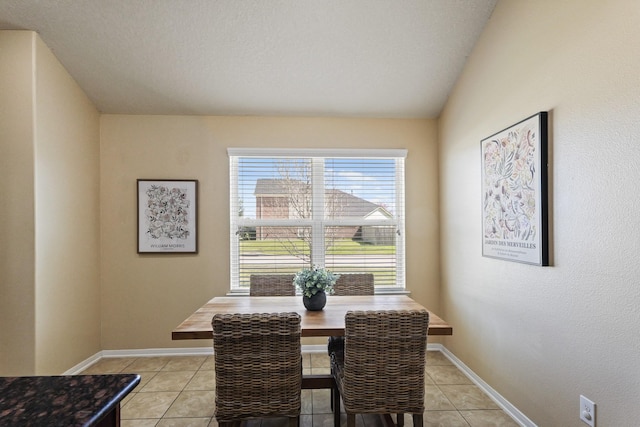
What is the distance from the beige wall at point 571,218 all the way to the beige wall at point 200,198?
883 millimetres

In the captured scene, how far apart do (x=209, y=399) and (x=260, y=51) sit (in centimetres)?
282

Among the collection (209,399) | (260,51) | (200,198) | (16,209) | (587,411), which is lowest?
(209,399)

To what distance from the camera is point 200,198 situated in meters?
3.52

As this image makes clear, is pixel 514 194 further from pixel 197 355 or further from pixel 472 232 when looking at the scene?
pixel 197 355

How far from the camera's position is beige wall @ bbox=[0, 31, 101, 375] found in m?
2.57

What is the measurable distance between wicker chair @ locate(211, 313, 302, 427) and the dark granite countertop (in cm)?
76

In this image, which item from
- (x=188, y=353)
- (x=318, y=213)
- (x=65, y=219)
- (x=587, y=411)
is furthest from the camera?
(x=318, y=213)

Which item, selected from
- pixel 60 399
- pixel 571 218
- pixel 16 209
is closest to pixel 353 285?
pixel 571 218

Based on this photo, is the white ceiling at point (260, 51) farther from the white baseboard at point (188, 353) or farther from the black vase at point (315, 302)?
the white baseboard at point (188, 353)

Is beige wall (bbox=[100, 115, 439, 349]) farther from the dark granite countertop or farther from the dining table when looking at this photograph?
the dark granite countertop

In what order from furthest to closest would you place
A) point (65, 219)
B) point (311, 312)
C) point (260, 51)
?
point (65, 219) < point (260, 51) < point (311, 312)

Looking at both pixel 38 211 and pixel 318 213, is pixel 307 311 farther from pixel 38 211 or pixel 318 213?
pixel 38 211

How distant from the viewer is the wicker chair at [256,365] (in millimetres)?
1677

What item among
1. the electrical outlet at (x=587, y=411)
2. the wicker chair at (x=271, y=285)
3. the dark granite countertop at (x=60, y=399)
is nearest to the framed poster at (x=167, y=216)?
the wicker chair at (x=271, y=285)
